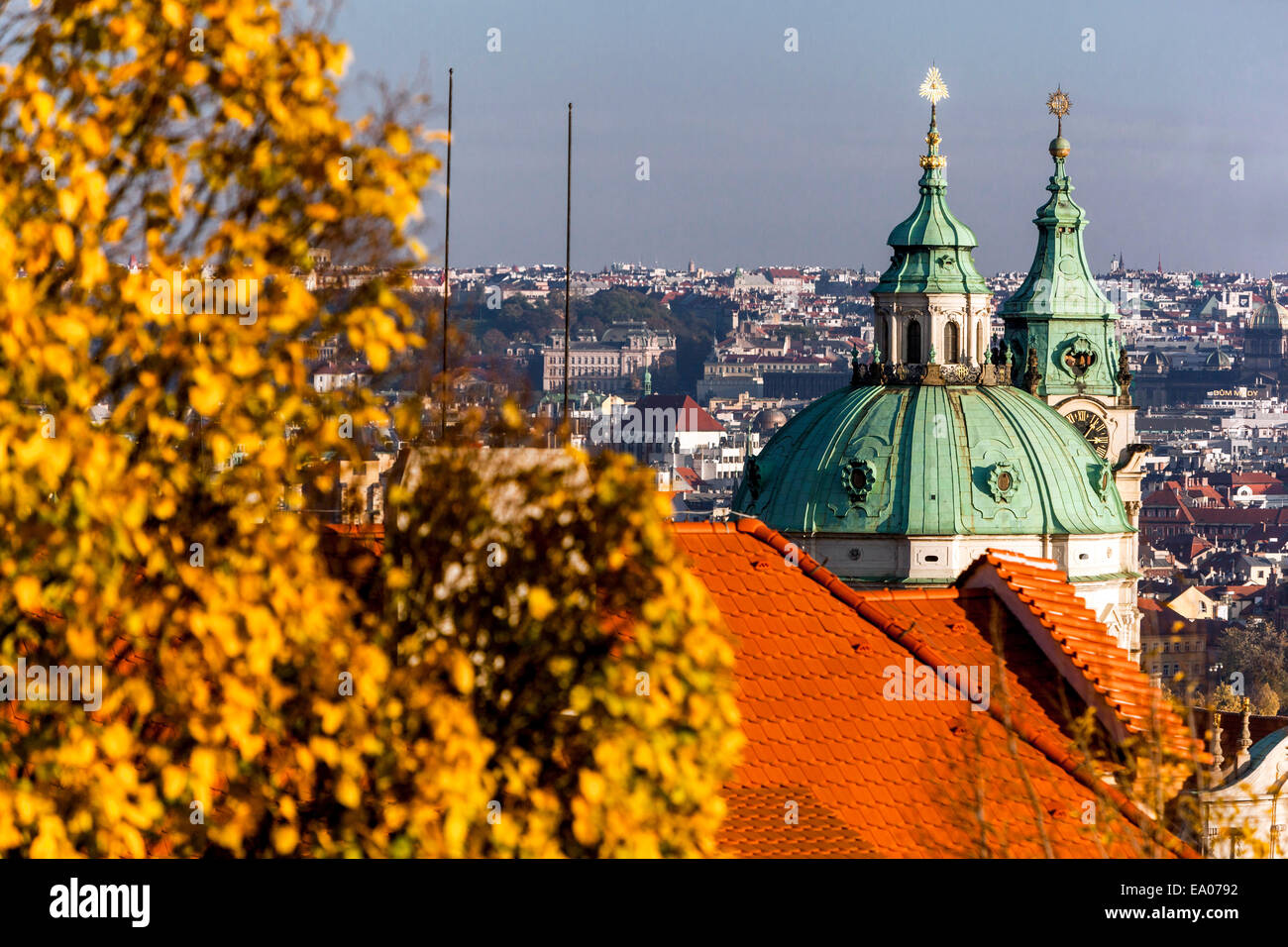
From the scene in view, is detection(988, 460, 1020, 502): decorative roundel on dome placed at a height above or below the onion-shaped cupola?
below

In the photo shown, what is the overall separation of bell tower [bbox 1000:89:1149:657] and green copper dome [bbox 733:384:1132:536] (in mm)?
8518

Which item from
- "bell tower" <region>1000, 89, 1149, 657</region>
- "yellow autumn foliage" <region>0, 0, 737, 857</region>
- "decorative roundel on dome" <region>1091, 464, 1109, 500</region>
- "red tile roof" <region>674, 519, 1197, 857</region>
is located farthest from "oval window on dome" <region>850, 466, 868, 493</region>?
"yellow autumn foliage" <region>0, 0, 737, 857</region>

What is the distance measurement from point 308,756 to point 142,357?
1257mm

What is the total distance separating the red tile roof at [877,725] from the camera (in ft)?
35.2

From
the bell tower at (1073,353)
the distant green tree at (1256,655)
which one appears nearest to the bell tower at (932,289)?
the bell tower at (1073,353)

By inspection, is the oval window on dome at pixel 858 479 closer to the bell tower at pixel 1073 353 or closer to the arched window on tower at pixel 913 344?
the arched window on tower at pixel 913 344

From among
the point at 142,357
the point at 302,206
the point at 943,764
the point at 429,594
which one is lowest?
the point at 943,764

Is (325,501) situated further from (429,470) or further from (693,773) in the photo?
(693,773)

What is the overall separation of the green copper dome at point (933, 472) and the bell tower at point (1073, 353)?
335 inches

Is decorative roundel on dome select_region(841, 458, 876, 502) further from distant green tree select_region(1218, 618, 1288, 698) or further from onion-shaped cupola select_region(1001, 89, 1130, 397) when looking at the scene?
distant green tree select_region(1218, 618, 1288, 698)

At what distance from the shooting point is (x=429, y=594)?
769 cm

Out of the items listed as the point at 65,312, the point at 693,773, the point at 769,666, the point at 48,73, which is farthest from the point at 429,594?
the point at 769,666

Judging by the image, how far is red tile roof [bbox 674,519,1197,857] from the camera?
423 inches

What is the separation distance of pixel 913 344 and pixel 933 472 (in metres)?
6.08
